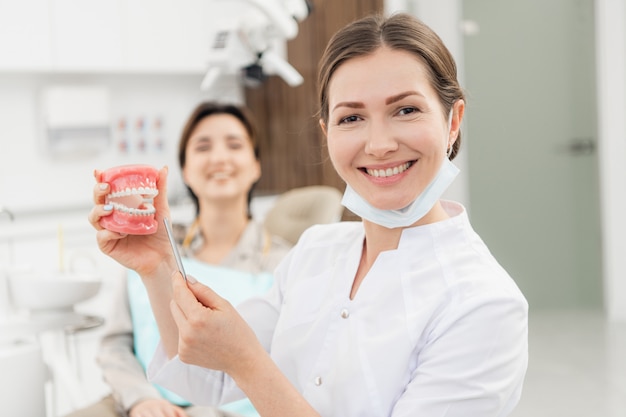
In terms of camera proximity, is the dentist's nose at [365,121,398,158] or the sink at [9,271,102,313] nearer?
the dentist's nose at [365,121,398,158]

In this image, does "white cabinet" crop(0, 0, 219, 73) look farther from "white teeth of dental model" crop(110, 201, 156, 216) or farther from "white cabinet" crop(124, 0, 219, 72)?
"white teeth of dental model" crop(110, 201, 156, 216)

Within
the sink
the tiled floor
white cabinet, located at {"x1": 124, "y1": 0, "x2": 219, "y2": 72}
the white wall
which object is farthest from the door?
the sink

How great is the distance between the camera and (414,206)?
1048 millimetres

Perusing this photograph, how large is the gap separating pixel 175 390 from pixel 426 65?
0.67 meters

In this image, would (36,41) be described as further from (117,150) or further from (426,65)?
(426,65)

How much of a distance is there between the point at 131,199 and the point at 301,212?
1188 millimetres

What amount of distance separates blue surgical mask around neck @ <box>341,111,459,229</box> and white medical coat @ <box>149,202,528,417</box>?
0.03 m

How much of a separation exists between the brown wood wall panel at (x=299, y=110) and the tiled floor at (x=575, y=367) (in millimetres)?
1379

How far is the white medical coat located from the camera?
0.93m

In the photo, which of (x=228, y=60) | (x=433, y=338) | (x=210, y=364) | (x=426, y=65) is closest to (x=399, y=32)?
(x=426, y=65)

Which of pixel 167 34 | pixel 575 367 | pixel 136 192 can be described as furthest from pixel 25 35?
pixel 575 367

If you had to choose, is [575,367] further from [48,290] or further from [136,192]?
[136,192]

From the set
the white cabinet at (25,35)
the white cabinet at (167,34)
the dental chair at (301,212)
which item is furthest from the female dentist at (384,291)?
the white cabinet at (167,34)

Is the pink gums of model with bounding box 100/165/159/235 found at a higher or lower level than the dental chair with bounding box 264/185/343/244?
higher
